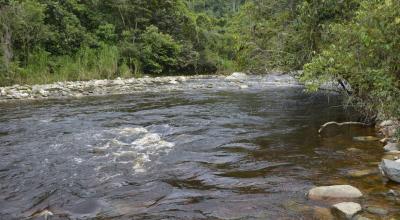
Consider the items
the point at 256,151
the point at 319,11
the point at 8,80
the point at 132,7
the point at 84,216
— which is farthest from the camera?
the point at 132,7

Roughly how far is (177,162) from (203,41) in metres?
24.8

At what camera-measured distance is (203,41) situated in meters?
30.1

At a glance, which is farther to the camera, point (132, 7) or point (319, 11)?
point (132, 7)

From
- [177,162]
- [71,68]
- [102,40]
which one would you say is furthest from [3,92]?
[177,162]

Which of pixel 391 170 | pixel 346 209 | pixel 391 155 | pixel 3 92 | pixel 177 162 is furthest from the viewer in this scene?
pixel 3 92

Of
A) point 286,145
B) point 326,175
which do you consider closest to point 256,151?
point 286,145

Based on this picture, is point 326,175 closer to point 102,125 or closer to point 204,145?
point 204,145

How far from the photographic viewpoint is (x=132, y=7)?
2567 cm

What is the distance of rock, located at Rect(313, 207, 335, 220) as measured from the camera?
152 inches

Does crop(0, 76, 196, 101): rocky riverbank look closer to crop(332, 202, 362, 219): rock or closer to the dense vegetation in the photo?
the dense vegetation

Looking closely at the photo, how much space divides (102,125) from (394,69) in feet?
19.7

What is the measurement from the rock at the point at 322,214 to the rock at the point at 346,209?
0.19ft

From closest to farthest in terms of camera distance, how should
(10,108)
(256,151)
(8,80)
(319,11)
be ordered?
(256,151) < (319,11) < (10,108) < (8,80)

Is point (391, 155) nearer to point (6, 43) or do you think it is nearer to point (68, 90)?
point (68, 90)
